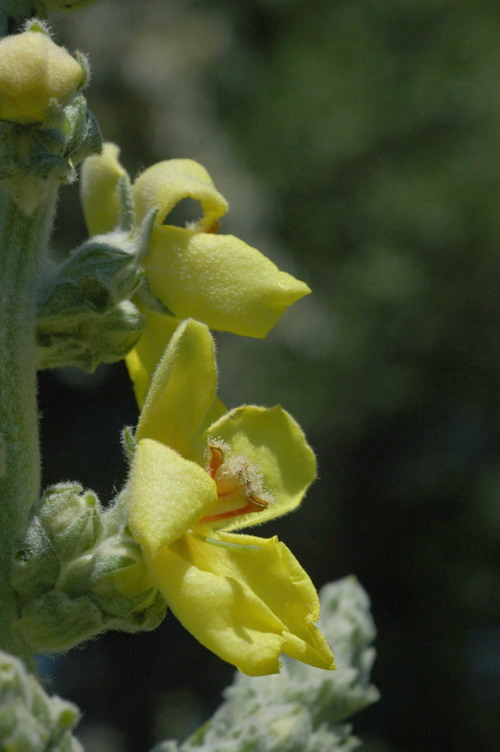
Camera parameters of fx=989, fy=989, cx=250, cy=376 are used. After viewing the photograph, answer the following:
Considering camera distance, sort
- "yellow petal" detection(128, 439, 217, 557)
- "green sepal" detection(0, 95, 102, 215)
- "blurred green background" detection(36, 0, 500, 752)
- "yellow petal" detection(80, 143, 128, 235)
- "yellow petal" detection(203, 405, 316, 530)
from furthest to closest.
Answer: "blurred green background" detection(36, 0, 500, 752)
"yellow petal" detection(80, 143, 128, 235)
"yellow petal" detection(203, 405, 316, 530)
"green sepal" detection(0, 95, 102, 215)
"yellow petal" detection(128, 439, 217, 557)

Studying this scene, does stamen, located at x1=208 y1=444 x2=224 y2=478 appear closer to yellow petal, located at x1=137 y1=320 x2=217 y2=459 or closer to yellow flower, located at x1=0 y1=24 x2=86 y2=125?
yellow petal, located at x1=137 y1=320 x2=217 y2=459

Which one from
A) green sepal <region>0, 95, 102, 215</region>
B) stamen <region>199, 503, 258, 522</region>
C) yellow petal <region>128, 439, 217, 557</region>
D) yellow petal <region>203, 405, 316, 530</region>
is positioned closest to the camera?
yellow petal <region>128, 439, 217, 557</region>

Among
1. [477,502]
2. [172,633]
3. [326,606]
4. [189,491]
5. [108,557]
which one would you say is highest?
[189,491]

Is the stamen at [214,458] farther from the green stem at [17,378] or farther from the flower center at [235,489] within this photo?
the green stem at [17,378]

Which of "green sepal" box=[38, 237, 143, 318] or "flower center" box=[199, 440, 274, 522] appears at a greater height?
"green sepal" box=[38, 237, 143, 318]

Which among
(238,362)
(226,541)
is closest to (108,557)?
(226,541)

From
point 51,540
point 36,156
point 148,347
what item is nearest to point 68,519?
point 51,540

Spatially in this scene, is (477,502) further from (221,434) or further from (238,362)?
(221,434)

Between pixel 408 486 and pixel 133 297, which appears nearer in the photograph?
pixel 133 297

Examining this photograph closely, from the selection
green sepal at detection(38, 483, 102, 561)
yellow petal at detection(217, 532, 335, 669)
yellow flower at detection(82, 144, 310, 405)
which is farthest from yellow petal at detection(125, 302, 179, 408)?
yellow petal at detection(217, 532, 335, 669)
